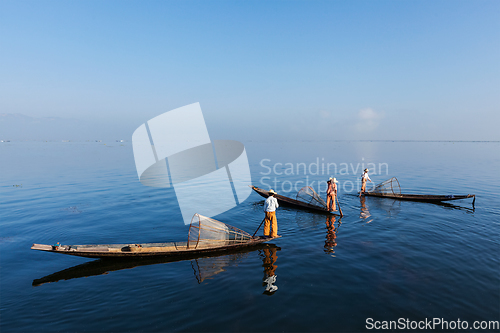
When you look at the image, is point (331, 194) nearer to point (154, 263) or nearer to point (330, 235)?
point (330, 235)

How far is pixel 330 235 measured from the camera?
49.6ft

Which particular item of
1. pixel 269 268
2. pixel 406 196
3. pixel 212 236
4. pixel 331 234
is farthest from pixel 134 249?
pixel 406 196

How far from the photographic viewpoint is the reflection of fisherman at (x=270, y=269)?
9625mm

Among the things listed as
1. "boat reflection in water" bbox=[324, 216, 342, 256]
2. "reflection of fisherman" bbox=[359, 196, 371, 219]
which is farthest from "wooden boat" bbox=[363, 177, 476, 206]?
"boat reflection in water" bbox=[324, 216, 342, 256]

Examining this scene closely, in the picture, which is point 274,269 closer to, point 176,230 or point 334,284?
point 334,284

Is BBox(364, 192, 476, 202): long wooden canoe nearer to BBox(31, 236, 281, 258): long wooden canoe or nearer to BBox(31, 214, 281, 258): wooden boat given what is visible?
BBox(31, 214, 281, 258): wooden boat

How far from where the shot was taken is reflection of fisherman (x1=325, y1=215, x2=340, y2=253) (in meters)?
13.3

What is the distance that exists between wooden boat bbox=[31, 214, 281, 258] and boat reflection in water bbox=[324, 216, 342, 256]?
328cm

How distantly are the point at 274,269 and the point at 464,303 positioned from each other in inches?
274

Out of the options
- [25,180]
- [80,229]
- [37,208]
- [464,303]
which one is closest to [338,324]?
[464,303]

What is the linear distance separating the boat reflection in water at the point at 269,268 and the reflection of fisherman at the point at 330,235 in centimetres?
288

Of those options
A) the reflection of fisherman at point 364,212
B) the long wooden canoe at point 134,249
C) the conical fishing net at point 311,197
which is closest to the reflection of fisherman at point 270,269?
the long wooden canoe at point 134,249

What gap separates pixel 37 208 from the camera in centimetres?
2142

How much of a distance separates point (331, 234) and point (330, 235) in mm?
203
